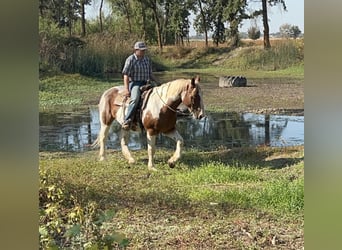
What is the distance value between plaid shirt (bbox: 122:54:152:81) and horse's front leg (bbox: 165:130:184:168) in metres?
0.20

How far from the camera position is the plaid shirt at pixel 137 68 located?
1.86 m

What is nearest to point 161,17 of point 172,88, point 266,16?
point 172,88

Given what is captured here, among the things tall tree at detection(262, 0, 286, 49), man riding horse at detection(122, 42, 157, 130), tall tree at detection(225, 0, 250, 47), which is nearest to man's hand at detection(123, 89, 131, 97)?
man riding horse at detection(122, 42, 157, 130)

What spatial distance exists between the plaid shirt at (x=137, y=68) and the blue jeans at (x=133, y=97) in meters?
0.02

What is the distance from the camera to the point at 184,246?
1.83 metres

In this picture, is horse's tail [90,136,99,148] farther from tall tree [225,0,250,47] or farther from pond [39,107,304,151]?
tall tree [225,0,250,47]

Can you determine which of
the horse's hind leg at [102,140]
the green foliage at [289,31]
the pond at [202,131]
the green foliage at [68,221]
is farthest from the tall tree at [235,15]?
the green foliage at [68,221]

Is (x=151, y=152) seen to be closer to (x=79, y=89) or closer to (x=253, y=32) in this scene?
(x=79, y=89)

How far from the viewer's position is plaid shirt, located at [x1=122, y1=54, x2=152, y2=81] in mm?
1856

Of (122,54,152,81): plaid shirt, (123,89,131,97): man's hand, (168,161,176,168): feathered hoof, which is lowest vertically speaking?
(168,161,176,168): feathered hoof

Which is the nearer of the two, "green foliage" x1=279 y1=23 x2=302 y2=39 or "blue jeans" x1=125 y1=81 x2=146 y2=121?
"green foliage" x1=279 y1=23 x2=302 y2=39

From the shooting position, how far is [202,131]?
1867 millimetres

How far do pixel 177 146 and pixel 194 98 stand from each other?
0.54 feet

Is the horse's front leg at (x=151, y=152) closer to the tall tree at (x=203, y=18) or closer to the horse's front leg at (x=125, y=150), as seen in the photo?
the horse's front leg at (x=125, y=150)
